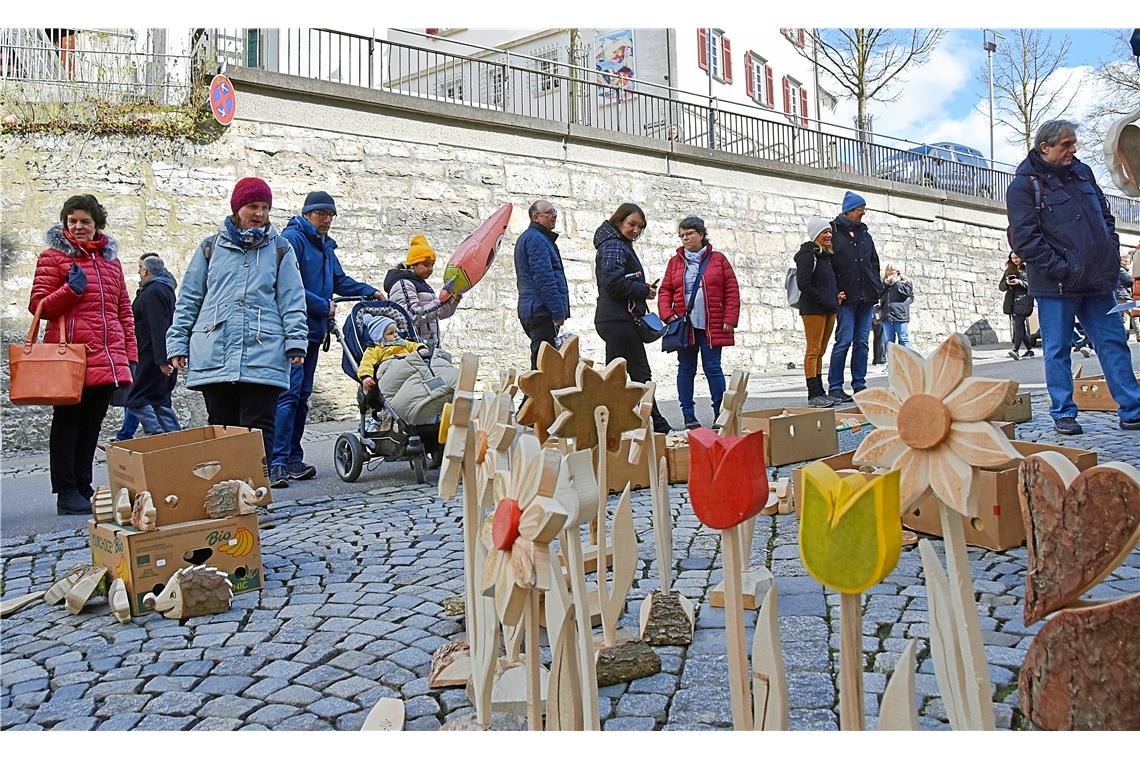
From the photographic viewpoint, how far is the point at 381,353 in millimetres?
5605

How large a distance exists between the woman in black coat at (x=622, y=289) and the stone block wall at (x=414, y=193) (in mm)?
4873

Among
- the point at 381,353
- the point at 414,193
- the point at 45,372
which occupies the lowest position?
the point at 45,372

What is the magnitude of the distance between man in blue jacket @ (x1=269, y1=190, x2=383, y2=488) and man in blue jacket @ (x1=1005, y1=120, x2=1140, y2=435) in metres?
3.93

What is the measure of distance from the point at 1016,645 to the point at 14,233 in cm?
952

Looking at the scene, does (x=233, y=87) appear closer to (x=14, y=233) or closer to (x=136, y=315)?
(x=14, y=233)

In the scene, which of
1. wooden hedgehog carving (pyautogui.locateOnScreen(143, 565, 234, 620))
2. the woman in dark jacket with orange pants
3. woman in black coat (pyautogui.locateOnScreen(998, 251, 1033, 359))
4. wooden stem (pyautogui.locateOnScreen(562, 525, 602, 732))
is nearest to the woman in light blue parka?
wooden hedgehog carving (pyautogui.locateOnScreen(143, 565, 234, 620))

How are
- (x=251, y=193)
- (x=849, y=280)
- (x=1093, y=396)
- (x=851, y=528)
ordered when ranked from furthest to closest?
(x=849, y=280)
(x=1093, y=396)
(x=251, y=193)
(x=851, y=528)

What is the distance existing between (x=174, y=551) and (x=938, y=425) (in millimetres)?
2608

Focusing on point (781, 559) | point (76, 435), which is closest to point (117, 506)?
point (76, 435)

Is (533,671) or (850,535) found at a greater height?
(850,535)

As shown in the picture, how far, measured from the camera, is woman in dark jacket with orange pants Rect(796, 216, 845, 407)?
744 centimetres

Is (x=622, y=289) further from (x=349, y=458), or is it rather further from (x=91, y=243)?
(x=91, y=243)

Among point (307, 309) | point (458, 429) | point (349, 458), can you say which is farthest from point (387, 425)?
point (458, 429)

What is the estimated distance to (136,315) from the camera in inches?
269
